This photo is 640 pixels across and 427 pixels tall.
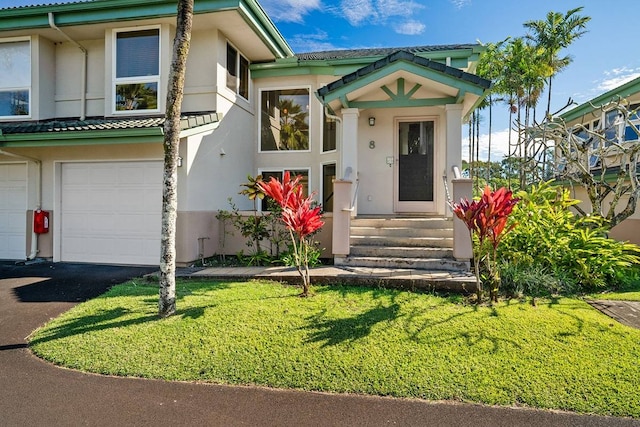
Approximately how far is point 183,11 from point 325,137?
22.2 feet

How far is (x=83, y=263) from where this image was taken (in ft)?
29.6

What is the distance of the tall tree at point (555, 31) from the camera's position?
17717 mm

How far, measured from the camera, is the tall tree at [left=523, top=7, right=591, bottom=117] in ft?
58.1

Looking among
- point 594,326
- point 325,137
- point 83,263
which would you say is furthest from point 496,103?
point 83,263

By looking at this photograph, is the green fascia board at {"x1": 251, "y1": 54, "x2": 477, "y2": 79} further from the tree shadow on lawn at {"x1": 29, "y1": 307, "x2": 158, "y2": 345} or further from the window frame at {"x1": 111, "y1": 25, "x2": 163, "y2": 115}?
the tree shadow on lawn at {"x1": 29, "y1": 307, "x2": 158, "y2": 345}

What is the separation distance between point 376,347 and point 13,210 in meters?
10.5

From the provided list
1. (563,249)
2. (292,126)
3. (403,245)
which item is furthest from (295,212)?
(292,126)

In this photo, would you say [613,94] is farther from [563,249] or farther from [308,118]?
[308,118]

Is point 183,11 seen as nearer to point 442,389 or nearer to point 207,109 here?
point 207,109

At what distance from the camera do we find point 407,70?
772 cm

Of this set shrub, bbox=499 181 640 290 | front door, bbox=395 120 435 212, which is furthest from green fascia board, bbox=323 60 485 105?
shrub, bbox=499 181 640 290

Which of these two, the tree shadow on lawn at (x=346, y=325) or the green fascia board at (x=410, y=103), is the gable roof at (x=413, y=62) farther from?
the tree shadow on lawn at (x=346, y=325)

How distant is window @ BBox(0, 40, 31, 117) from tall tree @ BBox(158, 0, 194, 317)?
7.84m

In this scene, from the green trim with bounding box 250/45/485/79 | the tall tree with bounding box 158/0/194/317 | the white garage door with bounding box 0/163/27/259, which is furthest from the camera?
the green trim with bounding box 250/45/485/79
